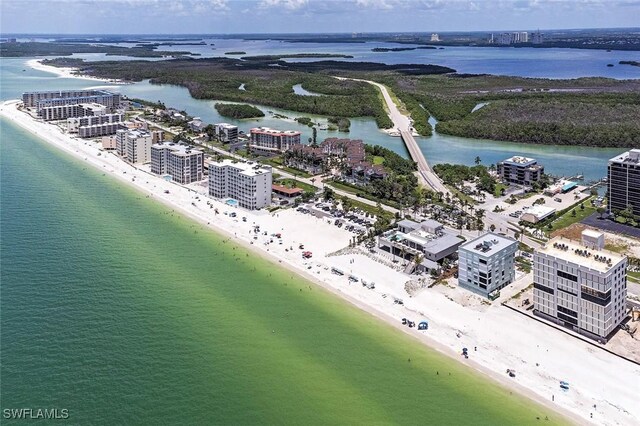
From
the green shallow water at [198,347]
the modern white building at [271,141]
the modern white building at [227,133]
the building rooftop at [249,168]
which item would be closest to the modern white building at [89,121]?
the modern white building at [227,133]

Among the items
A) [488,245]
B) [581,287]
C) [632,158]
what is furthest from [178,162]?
[632,158]

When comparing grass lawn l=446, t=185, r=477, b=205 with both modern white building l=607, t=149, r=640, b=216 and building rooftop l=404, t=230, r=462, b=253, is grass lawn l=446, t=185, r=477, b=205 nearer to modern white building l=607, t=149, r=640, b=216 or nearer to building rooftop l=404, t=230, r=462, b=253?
building rooftop l=404, t=230, r=462, b=253

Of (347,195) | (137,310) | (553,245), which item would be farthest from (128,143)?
(553,245)

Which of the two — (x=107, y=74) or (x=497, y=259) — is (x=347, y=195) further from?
(x=107, y=74)

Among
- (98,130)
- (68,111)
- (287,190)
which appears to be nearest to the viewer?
(287,190)

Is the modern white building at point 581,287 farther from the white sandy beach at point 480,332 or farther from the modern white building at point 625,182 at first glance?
the modern white building at point 625,182

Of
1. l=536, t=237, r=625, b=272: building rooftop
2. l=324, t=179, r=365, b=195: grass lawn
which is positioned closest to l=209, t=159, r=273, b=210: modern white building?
l=324, t=179, r=365, b=195: grass lawn

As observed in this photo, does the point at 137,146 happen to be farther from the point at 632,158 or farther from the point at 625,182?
the point at 632,158
